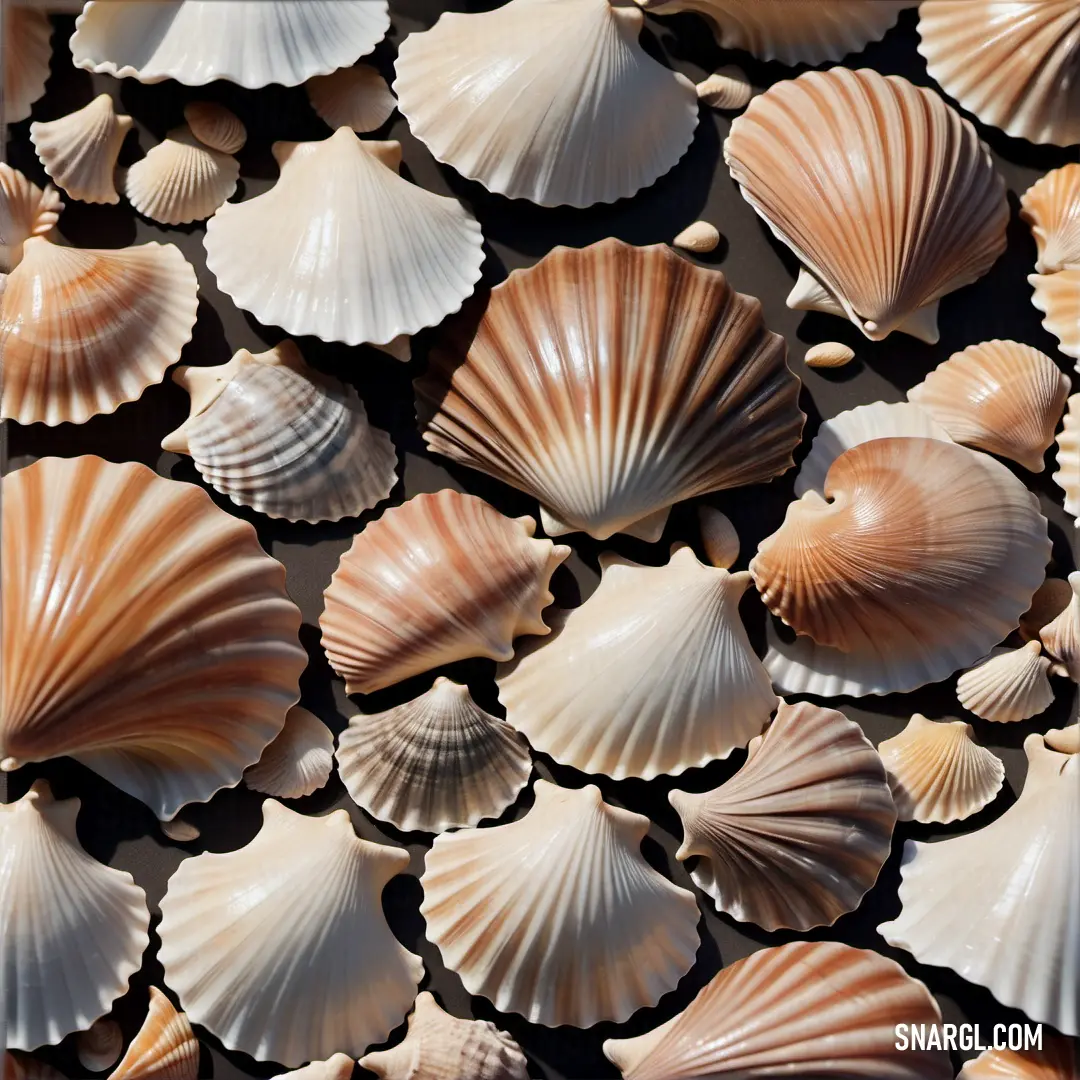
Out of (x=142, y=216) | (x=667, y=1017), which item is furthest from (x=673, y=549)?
(x=142, y=216)

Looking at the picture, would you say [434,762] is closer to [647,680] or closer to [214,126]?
[647,680]

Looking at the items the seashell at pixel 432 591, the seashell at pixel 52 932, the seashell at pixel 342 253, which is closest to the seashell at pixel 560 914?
the seashell at pixel 432 591

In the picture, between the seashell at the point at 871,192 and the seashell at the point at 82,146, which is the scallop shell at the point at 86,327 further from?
the seashell at the point at 871,192

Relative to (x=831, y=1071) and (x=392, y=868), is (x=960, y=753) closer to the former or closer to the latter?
(x=831, y=1071)

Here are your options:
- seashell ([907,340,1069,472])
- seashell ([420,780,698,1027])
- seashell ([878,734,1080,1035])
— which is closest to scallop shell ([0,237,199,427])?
seashell ([420,780,698,1027])

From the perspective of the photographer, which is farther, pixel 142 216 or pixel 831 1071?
pixel 142 216

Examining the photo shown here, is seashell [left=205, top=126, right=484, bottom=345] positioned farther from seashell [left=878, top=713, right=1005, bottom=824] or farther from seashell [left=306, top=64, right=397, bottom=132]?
seashell [left=878, top=713, right=1005, bottom=824]
